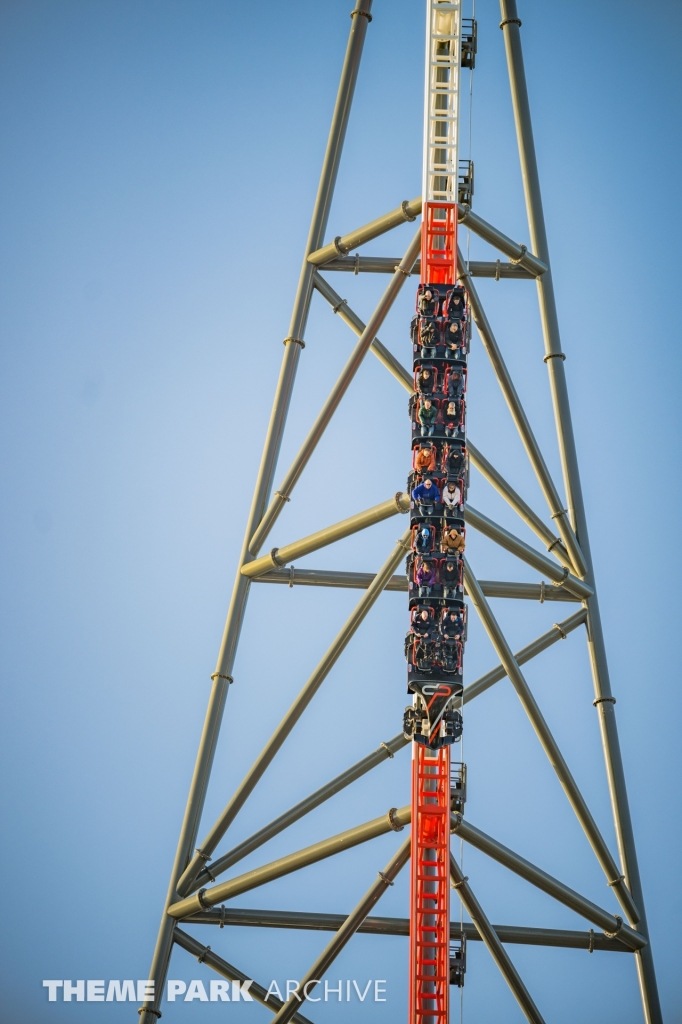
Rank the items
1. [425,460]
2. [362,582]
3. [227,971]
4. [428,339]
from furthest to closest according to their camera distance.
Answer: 1. [362,582]
2. [227,971]
3. [428,339]
4. [425,460]

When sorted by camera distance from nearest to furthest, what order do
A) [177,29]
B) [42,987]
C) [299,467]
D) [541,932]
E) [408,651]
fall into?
[408,651], [541,932], [299,467], [42,987], [177,29]

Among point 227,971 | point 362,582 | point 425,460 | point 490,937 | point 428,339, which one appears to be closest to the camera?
point 425,460

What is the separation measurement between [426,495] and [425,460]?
435 mm

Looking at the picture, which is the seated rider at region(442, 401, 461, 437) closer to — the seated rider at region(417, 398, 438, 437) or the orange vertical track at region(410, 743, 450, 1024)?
the seated rider at region(417, 398, 438, 437)

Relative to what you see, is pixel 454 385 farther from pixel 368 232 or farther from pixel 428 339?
pixel 368 232

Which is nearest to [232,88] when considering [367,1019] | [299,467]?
[299,467]

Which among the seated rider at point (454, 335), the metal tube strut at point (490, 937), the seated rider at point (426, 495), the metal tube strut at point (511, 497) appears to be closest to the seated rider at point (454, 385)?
the seated rider at point (454, 335)

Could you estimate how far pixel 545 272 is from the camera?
780 inches

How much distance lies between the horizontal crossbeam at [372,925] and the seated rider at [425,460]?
5337 millimetres

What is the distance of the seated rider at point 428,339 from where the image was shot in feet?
57.9

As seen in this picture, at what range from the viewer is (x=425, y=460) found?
1711 cm

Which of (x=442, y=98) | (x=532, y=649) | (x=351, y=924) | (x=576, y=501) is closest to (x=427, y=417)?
(x=576, y=501)

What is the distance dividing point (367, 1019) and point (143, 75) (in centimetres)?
2351

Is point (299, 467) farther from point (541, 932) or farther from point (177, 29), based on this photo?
point (177, 29)
